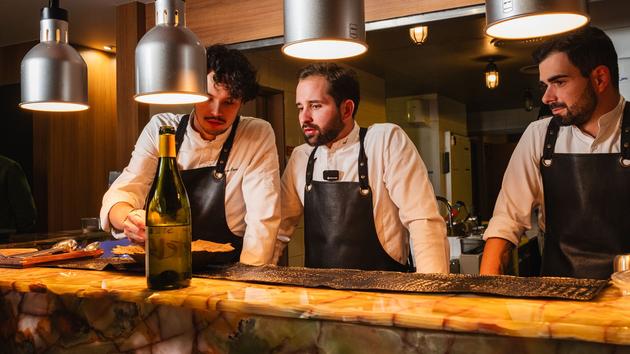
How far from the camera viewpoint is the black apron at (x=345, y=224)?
232 centimetres

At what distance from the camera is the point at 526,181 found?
2.32 meters

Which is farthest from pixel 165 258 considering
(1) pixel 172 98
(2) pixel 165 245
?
(1) pixel 172 98

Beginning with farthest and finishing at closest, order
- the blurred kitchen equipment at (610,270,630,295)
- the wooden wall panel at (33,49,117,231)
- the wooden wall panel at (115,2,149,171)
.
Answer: the wooden wall panel at (33,49,117,231), the wooden wall panel at (115,2,149,171), the blurred kitchen equipment at (610,270,630,295)

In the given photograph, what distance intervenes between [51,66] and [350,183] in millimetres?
1148

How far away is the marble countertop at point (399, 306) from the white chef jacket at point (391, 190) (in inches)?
34.6

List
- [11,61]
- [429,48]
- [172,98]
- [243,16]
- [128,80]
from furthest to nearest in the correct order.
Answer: [429,48] < [11,61] < [128,80] < [243,16] < [172,98]

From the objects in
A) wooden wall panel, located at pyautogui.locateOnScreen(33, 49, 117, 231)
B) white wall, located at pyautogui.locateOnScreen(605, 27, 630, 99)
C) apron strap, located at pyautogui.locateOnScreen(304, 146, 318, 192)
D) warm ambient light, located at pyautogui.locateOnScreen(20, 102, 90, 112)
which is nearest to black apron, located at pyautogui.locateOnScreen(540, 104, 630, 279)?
apron strap, located at pyautogui.locateOnScreen(304, 146, 318, 192)

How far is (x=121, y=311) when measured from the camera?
152 cm

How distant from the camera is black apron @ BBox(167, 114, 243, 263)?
2.37m

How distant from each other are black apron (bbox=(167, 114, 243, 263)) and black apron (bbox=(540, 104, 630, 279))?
1237mm

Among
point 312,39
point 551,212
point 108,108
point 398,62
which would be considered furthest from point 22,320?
point 398,62

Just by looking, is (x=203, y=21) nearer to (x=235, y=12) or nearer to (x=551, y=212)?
(x=235, y=12)

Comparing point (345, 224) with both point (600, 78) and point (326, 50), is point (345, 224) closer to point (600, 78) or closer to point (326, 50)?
point (326, 50)

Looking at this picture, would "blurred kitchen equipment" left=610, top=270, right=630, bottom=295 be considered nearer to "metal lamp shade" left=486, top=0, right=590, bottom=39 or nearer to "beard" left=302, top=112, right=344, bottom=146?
"metal lamp shade" left=486, top=0, right=590, bottom=39
